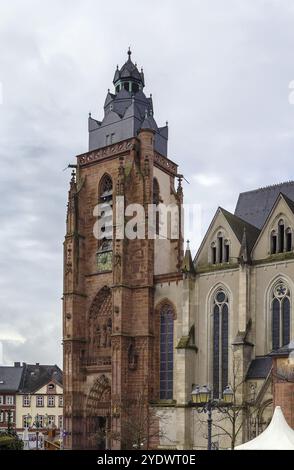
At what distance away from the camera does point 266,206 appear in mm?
52125

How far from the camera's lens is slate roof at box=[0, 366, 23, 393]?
98625 mm

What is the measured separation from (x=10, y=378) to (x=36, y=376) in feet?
11.9

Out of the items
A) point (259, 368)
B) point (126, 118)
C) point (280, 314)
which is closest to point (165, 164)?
point (126, 118)

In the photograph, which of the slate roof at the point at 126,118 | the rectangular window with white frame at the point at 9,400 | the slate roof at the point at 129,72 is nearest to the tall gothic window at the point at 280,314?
the slate roof at the point at 126,118

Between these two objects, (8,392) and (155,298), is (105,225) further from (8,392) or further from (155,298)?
(8,392)

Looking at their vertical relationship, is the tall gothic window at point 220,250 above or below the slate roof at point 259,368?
above

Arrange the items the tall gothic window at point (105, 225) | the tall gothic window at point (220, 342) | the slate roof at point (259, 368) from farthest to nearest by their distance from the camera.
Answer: the tall gothic window at point (105, 225), the tall gothic window at point (220, 342), the slate roof at point (259, 368)

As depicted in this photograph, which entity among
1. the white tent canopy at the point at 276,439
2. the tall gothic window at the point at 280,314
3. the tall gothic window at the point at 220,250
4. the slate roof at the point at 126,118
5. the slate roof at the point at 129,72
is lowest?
the white tent canopy at the point at 276,439

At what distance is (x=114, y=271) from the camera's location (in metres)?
49.6

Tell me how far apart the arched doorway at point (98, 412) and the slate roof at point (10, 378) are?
165ft

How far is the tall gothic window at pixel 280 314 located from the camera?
42594 mm

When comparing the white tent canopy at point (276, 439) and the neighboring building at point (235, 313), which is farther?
the neighboring building at point (235, 313)

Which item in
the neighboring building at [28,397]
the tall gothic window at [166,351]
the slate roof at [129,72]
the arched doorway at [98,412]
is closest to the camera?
the tall gothic window at [166,351]

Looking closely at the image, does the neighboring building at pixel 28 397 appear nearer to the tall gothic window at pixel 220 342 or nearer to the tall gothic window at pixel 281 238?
the tall gothic window at pixel 220 342
